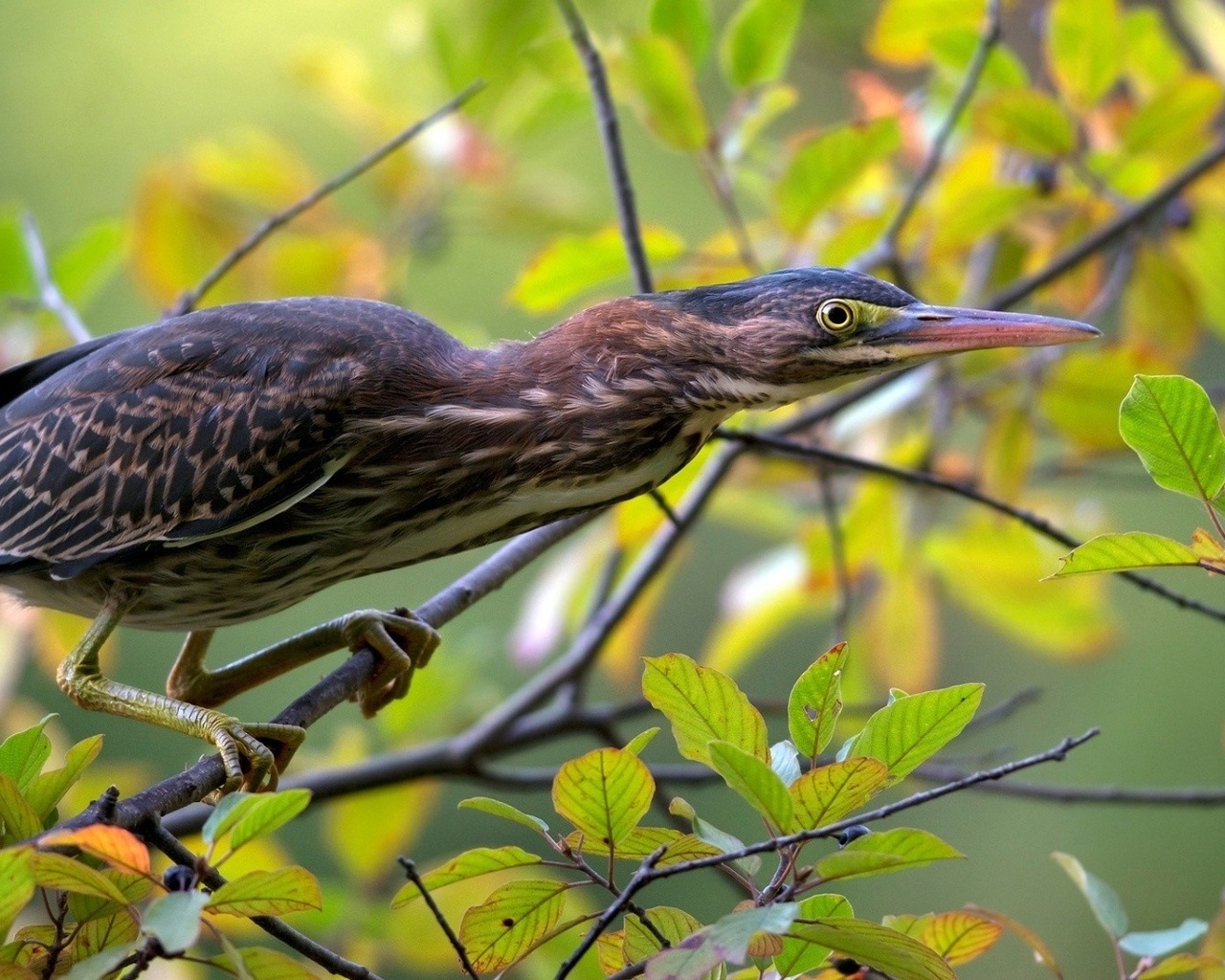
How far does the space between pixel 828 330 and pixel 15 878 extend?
1.43 m

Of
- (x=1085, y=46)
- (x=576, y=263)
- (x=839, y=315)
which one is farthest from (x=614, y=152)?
(x=1085, y=46)

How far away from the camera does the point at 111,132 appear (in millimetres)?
8422

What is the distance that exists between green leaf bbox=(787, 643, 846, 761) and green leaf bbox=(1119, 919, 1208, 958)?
50 cm

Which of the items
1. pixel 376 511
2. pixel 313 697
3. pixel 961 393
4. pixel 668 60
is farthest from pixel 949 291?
pixel 313 697

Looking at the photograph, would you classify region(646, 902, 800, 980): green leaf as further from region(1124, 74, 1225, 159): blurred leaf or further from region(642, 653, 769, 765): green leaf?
region(1124, 74, 1225, 159): blurred leaf

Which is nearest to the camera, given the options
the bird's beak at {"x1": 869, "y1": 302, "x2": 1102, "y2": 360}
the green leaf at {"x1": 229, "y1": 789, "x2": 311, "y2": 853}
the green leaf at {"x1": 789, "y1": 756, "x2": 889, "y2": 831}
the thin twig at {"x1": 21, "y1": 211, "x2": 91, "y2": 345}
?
the green leaf at {"x1": 229, "y1": 789, "x2": 311, "y2": 853}

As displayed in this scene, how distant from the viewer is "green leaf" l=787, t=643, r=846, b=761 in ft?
5.04

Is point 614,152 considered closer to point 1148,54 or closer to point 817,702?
point 817,702

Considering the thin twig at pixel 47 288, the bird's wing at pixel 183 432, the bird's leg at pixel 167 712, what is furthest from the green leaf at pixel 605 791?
the thin twig at pixel 47 288

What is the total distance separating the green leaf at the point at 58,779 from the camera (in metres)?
1.54

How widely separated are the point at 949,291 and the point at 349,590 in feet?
16.2

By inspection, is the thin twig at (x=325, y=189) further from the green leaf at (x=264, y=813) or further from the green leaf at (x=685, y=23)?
the green leaf at (x=264, y=813)

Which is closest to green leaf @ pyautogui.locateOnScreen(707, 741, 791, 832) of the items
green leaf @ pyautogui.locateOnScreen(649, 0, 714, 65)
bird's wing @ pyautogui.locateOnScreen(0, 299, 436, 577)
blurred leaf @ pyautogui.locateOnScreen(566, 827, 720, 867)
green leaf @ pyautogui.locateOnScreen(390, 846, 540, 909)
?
blurred leaf @ pyautogui.locateOnScreen(566, 827, 720, 867)

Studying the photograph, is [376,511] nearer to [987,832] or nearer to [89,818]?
[89,818]
